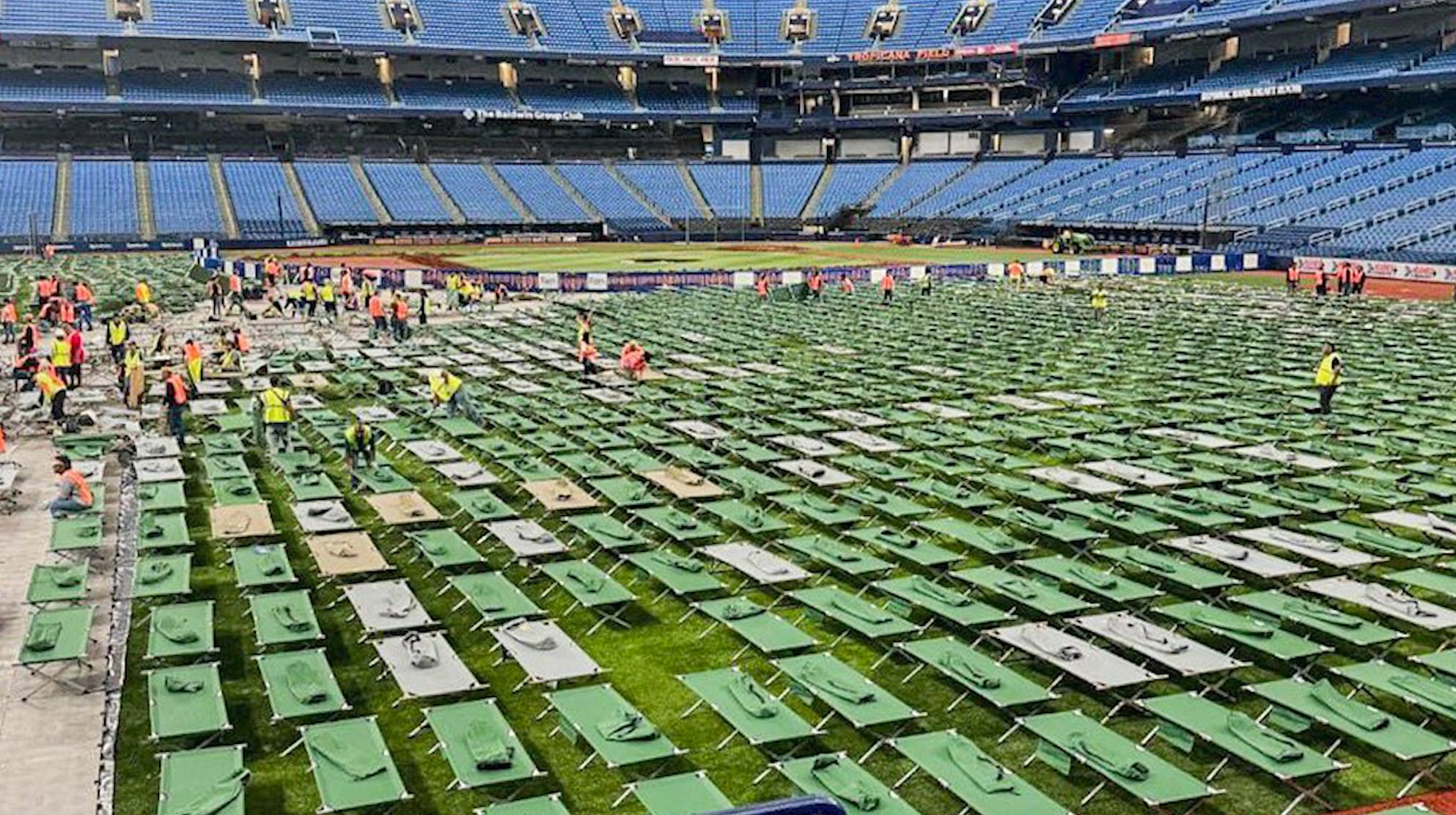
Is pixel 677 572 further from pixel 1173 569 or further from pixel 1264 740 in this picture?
pixel 1264 740

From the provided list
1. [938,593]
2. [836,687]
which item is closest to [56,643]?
[836,687]

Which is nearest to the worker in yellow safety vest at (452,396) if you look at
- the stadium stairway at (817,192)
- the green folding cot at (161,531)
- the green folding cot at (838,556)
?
the green folding cot at (161,531)

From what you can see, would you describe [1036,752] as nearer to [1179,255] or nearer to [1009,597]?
[1009,597]

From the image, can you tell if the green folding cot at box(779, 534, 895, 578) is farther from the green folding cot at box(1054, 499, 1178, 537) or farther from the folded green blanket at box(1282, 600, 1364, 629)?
the folded green blanket at box(1282, 600, 1364, 629)

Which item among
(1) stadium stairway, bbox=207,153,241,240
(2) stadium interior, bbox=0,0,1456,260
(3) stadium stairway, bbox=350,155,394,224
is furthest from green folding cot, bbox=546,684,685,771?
(3) stadium stairway, bbox=350,155,394,224

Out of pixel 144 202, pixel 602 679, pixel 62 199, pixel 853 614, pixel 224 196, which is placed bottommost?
pixel 602 679

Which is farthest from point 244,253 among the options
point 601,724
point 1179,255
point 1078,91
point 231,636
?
point 601,724

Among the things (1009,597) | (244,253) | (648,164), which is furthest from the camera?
(648,164)
